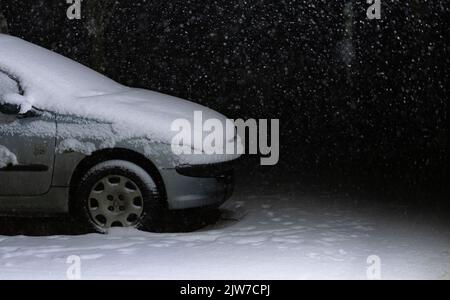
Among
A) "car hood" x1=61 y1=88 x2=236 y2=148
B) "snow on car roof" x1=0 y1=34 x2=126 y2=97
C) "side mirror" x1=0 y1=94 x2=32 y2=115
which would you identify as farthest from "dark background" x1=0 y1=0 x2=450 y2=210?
"side mirror" x1=0 y1=94 x2=32 y2=115

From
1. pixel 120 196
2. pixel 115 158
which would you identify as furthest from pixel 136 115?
pixel 120 196

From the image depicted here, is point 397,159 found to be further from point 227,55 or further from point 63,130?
point 63,130

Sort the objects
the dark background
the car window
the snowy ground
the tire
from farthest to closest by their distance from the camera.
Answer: the dark background < the car window < the tire < the snowy ground

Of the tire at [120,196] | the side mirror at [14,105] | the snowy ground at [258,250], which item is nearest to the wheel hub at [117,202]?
the tire at [120,196]

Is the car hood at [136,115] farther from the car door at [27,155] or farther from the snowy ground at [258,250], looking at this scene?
the snowy ground at [258,250]

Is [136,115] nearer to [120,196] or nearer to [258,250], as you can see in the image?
[120,196]

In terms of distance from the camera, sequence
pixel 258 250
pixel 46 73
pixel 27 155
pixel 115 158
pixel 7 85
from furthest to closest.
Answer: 1. pixel 46 73
2. pixel 7 85
3. pixel 115 158
4. pixel 27 155
5. pixel 258 250

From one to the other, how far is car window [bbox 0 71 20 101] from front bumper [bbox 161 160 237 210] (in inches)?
59.3

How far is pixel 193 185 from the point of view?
260 inches

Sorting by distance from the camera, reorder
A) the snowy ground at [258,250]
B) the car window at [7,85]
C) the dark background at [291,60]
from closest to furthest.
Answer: the snowy ground at [258,250], the car window at [7,85], the dark background at [291,60]

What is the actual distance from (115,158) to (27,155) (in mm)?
730

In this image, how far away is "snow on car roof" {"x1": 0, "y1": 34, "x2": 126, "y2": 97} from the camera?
681 cm

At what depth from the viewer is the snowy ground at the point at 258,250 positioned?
532cm

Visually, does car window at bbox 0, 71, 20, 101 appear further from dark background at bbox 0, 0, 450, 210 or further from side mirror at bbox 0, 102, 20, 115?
dark background at bbox 0, 0, 450, 210
